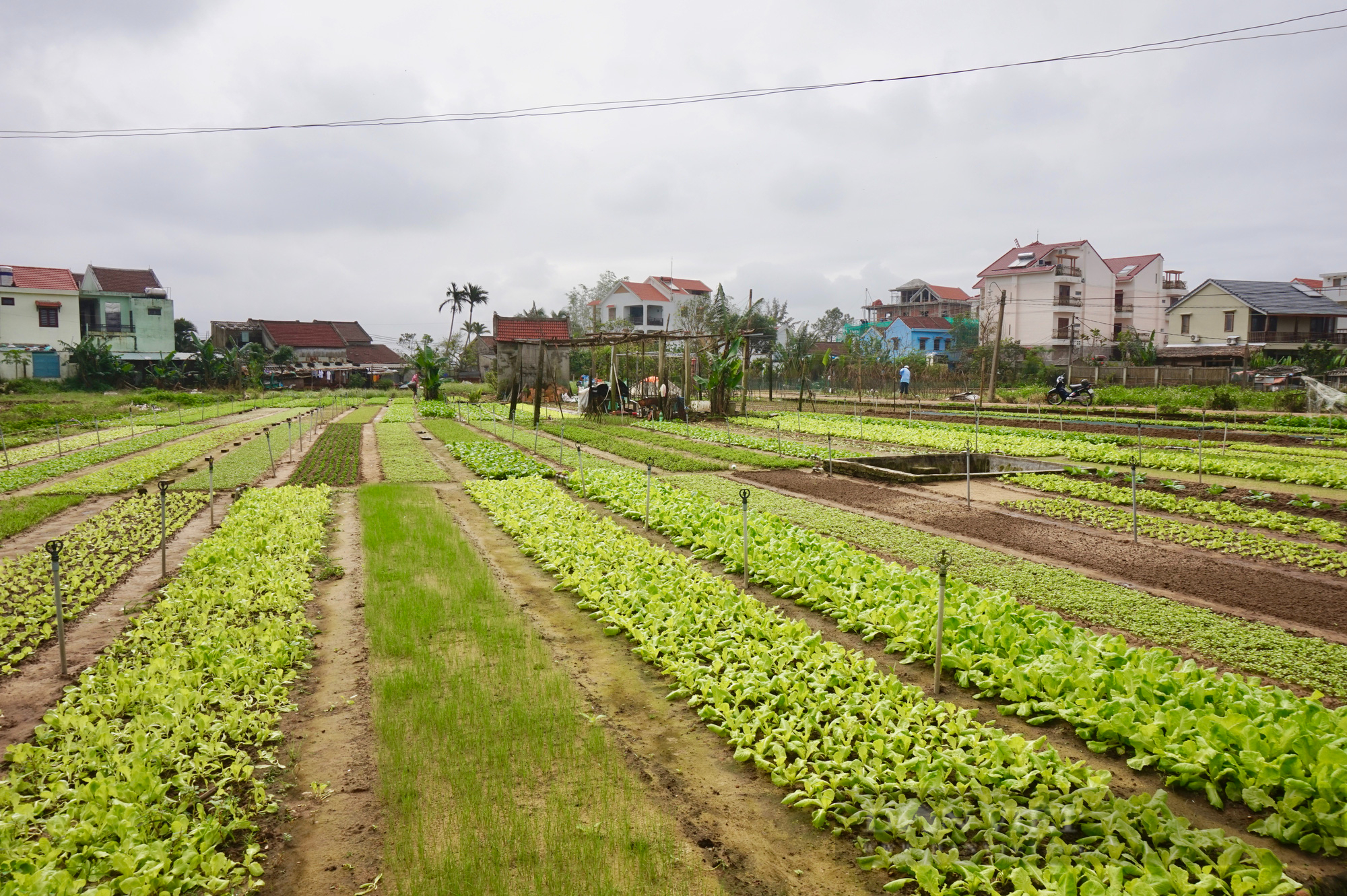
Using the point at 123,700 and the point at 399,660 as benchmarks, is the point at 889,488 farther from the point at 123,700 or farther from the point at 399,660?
the point at 123,700

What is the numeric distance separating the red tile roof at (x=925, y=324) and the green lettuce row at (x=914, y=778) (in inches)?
2451

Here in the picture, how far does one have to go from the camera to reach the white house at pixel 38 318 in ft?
160

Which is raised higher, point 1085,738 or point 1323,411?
point 1323,411

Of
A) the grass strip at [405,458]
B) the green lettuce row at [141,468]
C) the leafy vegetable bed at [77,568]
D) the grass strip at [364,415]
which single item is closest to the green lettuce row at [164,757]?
the leafy vegetable bed at [77,568]

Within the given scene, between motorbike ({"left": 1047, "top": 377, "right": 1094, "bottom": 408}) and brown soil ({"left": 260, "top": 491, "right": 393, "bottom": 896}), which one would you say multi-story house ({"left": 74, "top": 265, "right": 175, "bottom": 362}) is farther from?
brown soil ({"left": 260, "top": 491, "right": 393, "bottom": 896})

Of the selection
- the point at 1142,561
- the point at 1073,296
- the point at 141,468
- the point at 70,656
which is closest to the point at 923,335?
the point at 1073,296

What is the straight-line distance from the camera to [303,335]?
227 feet

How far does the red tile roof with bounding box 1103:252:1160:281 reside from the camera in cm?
6025

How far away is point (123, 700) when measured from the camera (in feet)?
17.9

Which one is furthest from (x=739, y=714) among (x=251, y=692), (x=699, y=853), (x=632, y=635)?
(x=251, y=692)

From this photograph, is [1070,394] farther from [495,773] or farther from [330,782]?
[330,782]

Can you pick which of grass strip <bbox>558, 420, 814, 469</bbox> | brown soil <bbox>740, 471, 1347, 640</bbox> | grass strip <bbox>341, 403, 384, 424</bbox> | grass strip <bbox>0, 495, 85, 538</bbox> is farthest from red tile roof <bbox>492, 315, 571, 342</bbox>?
brown soil <bbox>740, 471, 1347, 640</bbox>

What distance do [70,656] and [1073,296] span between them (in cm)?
6137

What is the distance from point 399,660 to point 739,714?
2.98 meters
